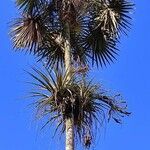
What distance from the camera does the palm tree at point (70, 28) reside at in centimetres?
1593

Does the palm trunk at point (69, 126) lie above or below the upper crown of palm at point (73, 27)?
below

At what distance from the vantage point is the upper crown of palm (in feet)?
52.5

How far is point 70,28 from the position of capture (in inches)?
625

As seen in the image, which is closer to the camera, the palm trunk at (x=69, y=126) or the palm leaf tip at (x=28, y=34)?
the palm trunk at (x=69, y=126)

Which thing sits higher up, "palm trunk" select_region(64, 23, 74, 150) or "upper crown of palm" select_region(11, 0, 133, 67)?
"upper crown of palm" select_region(11, 0, 133, 67)

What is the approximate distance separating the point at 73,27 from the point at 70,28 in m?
0.08

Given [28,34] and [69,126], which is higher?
[28,34]

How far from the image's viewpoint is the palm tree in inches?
627

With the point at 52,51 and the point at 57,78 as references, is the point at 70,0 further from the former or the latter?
the point at 57,78

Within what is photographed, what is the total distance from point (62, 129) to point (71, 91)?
72 cm

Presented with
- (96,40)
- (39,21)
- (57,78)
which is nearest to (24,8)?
(39,21)

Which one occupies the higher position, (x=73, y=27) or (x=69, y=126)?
(x=73, y=27)

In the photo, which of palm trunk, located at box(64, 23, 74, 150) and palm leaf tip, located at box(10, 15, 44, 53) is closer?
palm trunk, located at box(64, 23, 74, 150)

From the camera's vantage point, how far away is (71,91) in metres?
14.0
